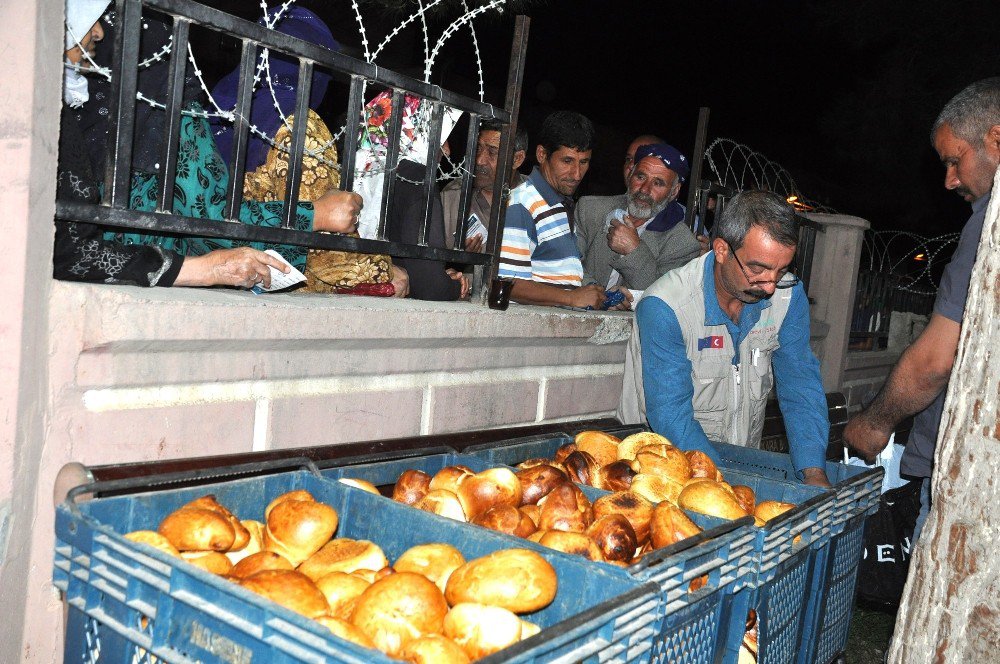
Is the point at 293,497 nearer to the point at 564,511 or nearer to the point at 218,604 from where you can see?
the point at 218,604

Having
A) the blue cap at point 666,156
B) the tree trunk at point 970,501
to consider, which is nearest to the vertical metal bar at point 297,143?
Result: the tree trunk at point 970,501

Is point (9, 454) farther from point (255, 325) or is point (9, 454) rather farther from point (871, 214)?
point (871, 214)

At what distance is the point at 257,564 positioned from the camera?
1654mm

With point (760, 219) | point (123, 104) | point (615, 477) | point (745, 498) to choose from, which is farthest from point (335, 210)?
→ point (760, 219)

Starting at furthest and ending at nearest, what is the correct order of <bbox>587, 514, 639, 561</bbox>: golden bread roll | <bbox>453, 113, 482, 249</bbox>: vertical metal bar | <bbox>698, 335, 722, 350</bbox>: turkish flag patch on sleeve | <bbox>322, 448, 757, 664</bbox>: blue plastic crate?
1. <bbox>698, 335, 722, 350</bbox>: turkish flag patch on sleeve
2. <bbox>453, 113, 482, 249</bbox>: vertical metal bar
3. <bbox>587, 514, 639, 561</bbox>: golden bread roll
4. <bbox>322, 448, 757, 664</bbox>: blue plastic crate

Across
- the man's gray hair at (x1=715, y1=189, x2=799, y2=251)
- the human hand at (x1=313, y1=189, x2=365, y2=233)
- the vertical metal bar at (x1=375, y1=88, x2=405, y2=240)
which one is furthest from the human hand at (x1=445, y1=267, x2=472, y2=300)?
the man's gray hair at (x1=715, y1=189, x2=799, y2=251)

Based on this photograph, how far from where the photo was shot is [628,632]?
4.80ft

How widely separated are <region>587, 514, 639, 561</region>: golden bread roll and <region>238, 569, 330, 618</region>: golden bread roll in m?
0.67

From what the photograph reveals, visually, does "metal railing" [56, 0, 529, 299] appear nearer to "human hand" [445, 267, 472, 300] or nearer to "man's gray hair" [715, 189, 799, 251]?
"human hand" [445, 267, 472, 300]

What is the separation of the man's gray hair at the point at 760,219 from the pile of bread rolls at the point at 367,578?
221cm

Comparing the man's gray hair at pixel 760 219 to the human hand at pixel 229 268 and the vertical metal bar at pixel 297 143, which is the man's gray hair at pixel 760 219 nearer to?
the vertical metal bar at pixel 297 143

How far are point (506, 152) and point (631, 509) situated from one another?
1586 mm

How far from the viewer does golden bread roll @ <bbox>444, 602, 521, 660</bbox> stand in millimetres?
1444

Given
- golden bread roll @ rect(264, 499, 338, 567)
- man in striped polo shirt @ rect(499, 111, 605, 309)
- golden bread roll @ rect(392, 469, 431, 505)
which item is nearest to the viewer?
golden bread roll @ rect(264, 499, 338, 567)
